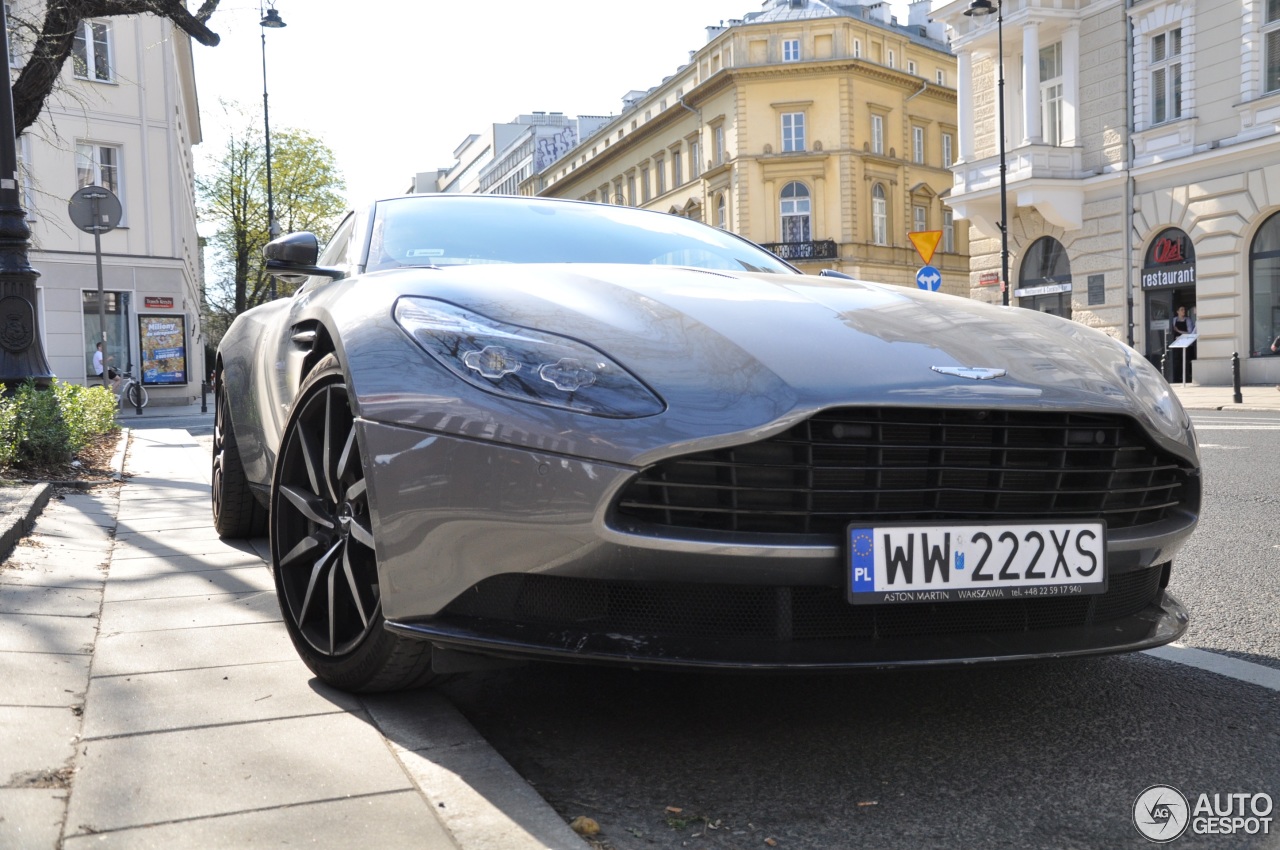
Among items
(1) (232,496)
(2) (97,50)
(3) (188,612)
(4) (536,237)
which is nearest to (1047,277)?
(2) (97,50)

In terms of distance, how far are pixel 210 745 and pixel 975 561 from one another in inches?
58.5

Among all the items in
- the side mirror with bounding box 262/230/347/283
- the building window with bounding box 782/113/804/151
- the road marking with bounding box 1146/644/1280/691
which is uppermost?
the building window with bounding box 782/113/804/151

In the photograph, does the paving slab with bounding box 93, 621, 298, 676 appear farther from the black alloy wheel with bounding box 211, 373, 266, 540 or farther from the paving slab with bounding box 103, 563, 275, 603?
the black alloy wheel with bounding box 211, 373, 266, 540

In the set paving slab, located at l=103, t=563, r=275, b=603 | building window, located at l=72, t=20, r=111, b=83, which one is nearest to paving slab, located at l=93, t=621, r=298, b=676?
paving slab, located at l=103, t=563, r=275, b=603

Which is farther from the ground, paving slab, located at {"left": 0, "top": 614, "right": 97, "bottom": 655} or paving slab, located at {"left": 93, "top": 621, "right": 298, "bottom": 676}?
paving slab, located at {"left": 0, "top": 614, "right": 97, "bottom": 655}

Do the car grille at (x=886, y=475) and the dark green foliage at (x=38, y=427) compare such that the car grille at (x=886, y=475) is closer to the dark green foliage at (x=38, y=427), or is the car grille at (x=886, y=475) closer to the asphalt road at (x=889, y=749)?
the asphalt road at (x=889, y=749)

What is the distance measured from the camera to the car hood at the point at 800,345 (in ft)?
7.02

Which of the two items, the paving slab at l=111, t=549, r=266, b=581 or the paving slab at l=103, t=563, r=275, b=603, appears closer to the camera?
the paving slab at l=103, t=563, r=275, b=603

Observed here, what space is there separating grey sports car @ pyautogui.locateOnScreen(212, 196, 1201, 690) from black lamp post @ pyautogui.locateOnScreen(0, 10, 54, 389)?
6.73m

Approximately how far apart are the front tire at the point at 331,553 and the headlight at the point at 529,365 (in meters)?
0.30

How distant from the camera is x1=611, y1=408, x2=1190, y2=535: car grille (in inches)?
81.8

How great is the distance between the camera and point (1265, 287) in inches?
829

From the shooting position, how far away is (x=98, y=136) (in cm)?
2642

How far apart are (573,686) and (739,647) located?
77 cm
